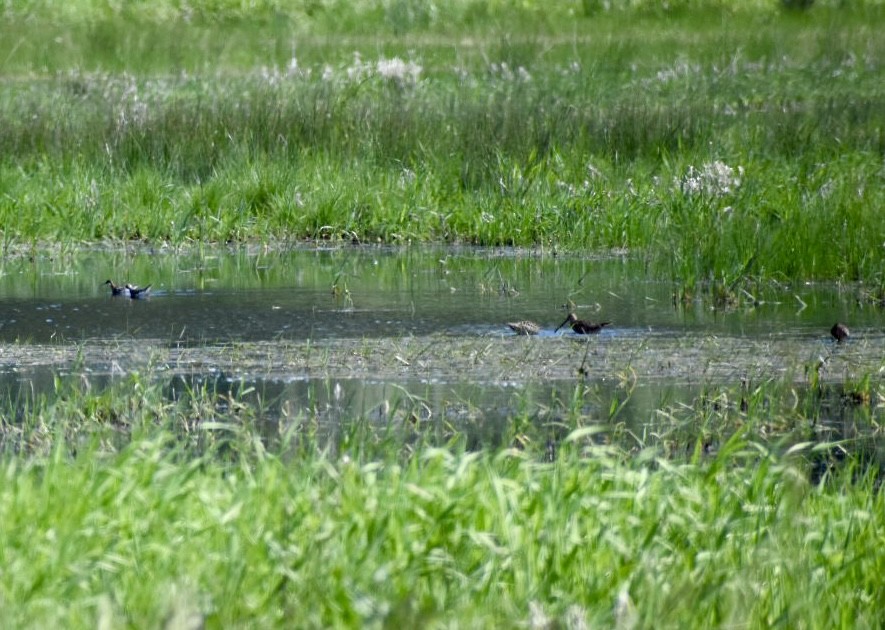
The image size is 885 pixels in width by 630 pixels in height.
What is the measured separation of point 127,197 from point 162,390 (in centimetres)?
Result: 536

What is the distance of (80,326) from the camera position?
7953 mm

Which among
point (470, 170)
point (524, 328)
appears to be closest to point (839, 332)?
point (524, 328)

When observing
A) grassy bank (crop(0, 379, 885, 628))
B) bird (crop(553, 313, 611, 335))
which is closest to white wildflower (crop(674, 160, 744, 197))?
bird (crop(553, 313, 611, 335))

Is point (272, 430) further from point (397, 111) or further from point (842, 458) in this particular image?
point (397, 111)

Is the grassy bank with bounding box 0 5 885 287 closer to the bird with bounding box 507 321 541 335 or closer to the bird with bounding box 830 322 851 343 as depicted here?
the bird with bounding box 830 322 851 343

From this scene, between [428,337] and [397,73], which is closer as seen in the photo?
[428,337]

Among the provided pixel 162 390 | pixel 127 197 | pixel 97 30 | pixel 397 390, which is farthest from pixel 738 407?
pixel 97 30

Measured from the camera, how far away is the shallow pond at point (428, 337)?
6.29 meters

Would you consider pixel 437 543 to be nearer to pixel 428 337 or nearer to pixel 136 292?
pixel 428 337

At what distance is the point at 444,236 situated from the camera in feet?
36.9

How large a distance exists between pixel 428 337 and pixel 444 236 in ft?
12.3

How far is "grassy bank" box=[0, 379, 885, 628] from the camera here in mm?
3344

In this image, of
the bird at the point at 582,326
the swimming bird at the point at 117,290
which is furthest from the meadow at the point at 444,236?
the swimming bird at the point at 117,290

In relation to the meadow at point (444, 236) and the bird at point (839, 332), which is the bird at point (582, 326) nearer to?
the bird at point (839, 332)
